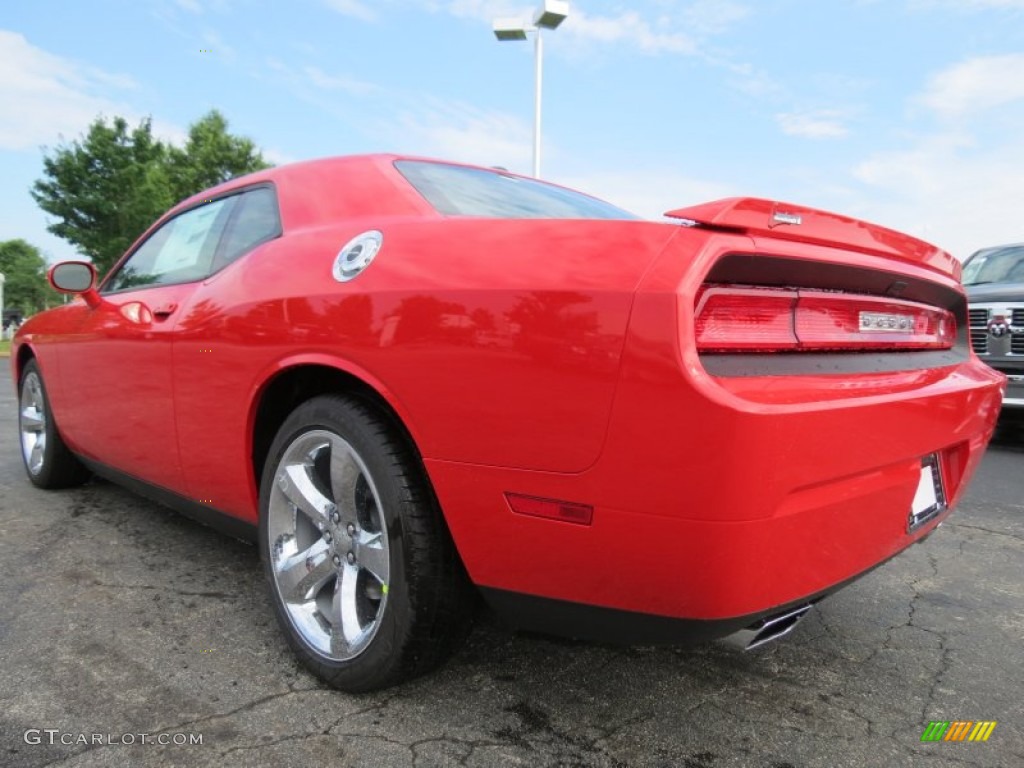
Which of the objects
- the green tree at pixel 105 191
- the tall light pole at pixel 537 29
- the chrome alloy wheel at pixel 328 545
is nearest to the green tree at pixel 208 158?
the green tree at pixel 105 191

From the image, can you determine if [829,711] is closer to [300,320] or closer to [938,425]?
[938,425]

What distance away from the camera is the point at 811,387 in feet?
5.04

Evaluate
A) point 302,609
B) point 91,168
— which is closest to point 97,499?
point 302,609

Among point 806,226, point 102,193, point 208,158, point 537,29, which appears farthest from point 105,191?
point 806,226

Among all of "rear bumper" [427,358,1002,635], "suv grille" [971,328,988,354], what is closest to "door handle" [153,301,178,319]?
"rear bumper" [427,358,1002,635]

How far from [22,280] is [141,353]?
72.3 meters

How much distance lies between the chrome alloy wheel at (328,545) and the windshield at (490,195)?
75 centimetres

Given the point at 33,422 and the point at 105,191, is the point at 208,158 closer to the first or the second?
the point at 105,191

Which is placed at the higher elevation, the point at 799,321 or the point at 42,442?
the point at 799,321

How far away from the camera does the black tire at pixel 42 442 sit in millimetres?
3822

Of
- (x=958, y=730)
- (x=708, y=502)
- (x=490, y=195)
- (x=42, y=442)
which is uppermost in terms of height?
(x=490, y=195)

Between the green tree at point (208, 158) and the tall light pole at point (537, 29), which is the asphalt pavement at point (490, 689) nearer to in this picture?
the tall light pole at point (537, 29)

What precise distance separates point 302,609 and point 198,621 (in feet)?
1.61

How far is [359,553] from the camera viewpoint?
1.91 m
